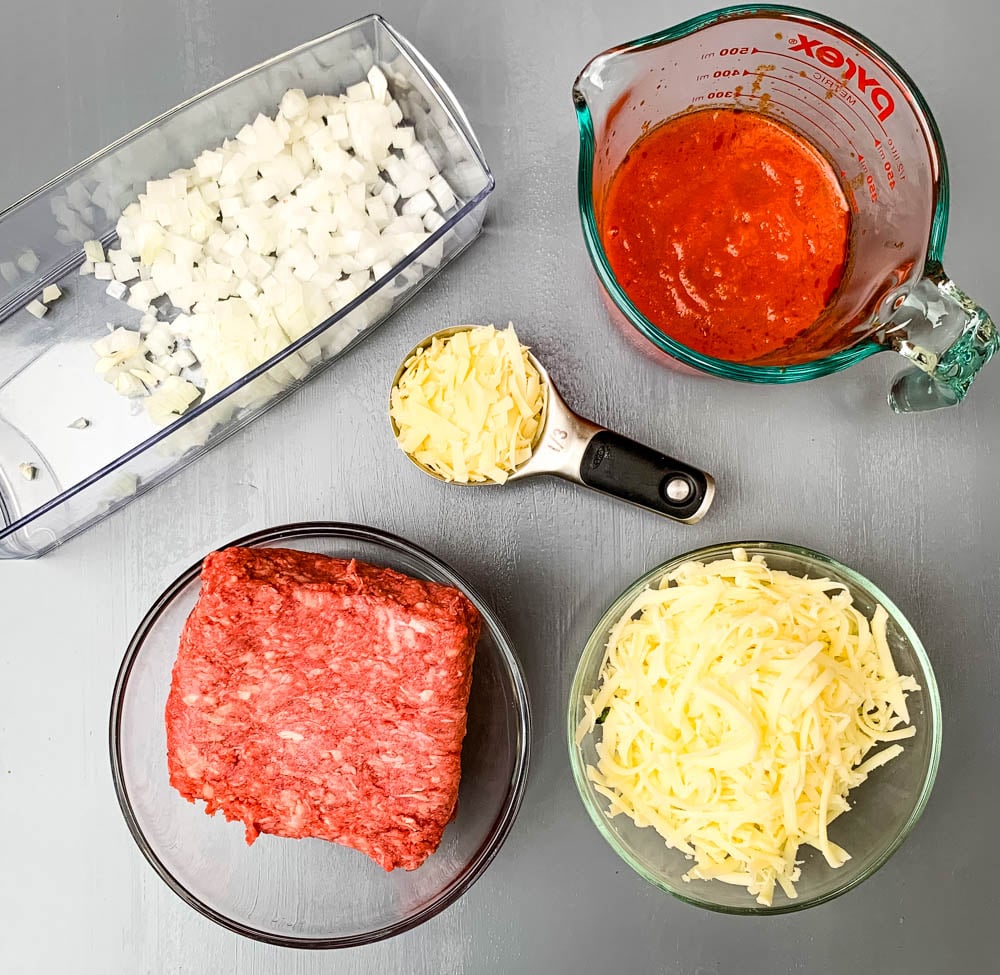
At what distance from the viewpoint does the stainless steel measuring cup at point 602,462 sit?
1396 millimetres

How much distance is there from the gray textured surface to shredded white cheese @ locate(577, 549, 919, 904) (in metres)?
0.22

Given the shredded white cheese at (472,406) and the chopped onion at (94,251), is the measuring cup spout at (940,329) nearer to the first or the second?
the shredded white cheese at (472,406)

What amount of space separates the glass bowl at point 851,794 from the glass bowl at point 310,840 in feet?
0.39

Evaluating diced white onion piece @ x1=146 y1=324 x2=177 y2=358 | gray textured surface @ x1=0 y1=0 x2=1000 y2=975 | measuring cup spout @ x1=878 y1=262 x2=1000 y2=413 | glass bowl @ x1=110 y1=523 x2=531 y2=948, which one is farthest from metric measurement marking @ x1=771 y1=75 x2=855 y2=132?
diced white onion piece @ x1=146 y1=324 x2=177 y2=358

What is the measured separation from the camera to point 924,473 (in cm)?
154

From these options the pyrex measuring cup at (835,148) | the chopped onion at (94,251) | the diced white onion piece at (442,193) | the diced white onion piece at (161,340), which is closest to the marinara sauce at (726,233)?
the pyrex measuring cup at (835,148)

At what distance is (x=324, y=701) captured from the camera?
48.6 inches

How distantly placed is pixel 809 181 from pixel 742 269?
0.17m

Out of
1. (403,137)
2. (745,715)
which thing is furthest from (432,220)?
(745,715)

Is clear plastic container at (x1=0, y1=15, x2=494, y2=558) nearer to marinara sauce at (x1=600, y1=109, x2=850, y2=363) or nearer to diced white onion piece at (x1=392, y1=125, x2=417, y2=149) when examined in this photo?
diced white onion piece at (x1=392, y1=125, x2=417, y2=149)

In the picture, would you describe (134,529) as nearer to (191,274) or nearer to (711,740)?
(191,274)

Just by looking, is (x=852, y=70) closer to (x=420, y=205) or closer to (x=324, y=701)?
(x=420, y=205)

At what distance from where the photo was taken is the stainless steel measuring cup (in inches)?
54.9

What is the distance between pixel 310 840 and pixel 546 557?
58 centimetres
